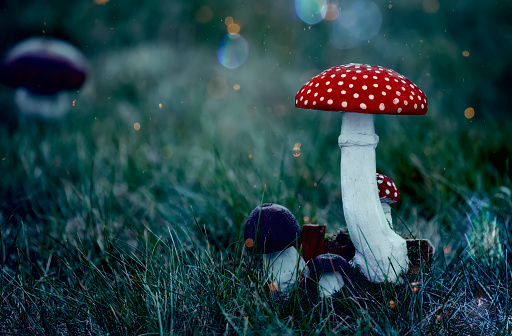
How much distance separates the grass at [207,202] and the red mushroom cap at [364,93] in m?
0.71

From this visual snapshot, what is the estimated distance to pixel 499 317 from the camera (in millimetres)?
1703

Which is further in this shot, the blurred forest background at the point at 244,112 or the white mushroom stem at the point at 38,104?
the white mushroom stem at the point at 38,104

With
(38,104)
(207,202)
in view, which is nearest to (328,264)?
(207,202)

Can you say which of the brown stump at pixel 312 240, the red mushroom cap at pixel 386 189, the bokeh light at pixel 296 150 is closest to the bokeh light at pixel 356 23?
the bokeh light at pixel 296 150

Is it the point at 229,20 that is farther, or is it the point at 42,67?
the point at 229,20

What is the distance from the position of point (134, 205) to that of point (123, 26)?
137 inches

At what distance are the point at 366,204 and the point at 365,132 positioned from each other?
1.05ft

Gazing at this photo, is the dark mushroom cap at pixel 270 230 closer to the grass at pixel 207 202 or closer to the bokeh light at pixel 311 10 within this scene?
the grass at pixel 207 202

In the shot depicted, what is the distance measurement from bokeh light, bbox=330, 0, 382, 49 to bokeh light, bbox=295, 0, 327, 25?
229 mm

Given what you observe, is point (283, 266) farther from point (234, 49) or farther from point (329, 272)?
point (234, 49)

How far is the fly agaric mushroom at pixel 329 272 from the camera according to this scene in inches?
70.0

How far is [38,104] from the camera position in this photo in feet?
15.7

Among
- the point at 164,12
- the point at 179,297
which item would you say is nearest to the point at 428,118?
the point at 179,297

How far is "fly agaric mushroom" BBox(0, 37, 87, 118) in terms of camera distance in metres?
4.36
